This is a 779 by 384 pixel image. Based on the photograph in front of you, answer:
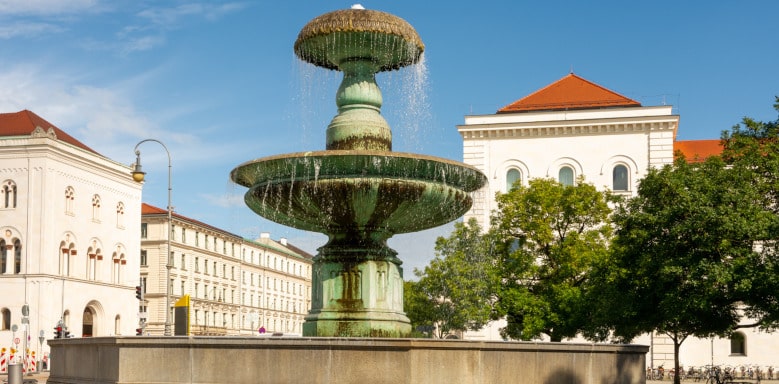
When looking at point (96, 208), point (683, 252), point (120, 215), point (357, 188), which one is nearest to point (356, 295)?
point (357, 188)

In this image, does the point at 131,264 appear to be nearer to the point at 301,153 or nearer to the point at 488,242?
the point at 488,242

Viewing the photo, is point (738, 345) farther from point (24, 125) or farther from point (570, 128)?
point (24, 125)

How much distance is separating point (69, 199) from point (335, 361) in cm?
5813

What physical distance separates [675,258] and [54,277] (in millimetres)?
46852

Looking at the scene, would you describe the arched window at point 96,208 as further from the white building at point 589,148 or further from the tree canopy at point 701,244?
the tree canopy at point 701,244

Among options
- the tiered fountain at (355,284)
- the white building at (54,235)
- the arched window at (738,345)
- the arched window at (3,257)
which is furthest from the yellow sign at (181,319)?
the arched window at (3,257)

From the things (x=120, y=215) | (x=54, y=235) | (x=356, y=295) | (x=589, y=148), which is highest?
(x=589, y=148)

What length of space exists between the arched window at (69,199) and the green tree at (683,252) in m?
44.8

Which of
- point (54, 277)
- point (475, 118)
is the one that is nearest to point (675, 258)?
point (475, 118)

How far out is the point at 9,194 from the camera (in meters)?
63.0

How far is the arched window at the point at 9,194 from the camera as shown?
62.8 m

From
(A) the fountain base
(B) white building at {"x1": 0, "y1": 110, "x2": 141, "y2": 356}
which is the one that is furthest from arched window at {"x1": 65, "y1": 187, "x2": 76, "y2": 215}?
(A) the fountain base

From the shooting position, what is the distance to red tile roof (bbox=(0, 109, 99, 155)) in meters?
65.9

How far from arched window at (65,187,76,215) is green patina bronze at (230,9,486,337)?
53.6m
